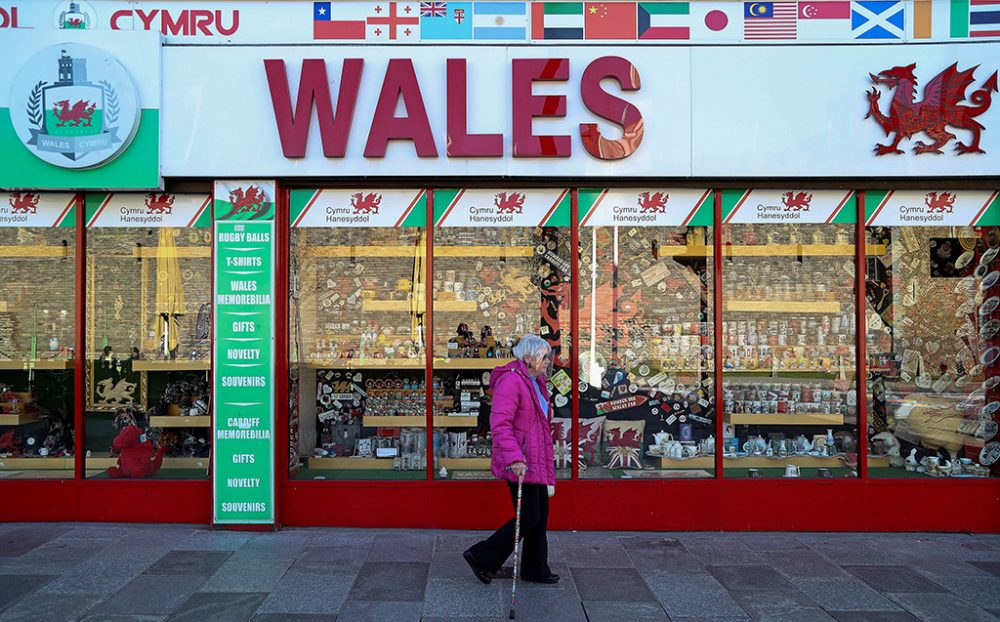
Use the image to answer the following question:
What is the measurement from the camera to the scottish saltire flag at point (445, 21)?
6.73 metres

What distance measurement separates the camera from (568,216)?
6980 mm

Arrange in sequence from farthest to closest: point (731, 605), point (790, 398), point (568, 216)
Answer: point (790, 398) → point (568, 216) → point (731, 605)

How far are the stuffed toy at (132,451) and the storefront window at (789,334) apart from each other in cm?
582

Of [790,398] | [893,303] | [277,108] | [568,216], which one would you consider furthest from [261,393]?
[893,303]

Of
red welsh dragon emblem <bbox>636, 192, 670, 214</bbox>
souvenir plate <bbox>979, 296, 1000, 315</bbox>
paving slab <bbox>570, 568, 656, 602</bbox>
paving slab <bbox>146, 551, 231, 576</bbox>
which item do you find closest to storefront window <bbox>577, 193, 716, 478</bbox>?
red welsh dragon emblem <bbox>636, 192, 670, 214</bbox>

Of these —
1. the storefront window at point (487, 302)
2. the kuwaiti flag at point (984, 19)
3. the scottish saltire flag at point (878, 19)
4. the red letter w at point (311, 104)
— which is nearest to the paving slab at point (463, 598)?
the storefront window at point (487, 302)

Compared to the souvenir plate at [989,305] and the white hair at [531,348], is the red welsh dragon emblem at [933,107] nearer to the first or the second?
the souvenir plate at [989,305]

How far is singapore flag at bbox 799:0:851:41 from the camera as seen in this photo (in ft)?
22.1

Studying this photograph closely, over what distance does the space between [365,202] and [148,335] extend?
2756 millimetres

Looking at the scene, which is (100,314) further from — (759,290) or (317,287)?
(759,290)

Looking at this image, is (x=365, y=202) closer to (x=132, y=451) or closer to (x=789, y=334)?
(x=132, y=451)

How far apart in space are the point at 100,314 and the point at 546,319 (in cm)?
465

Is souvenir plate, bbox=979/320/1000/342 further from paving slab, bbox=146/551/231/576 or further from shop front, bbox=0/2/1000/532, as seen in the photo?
paving slab, bbox=146/551/231/576

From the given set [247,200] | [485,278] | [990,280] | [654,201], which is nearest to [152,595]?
[247,200]
